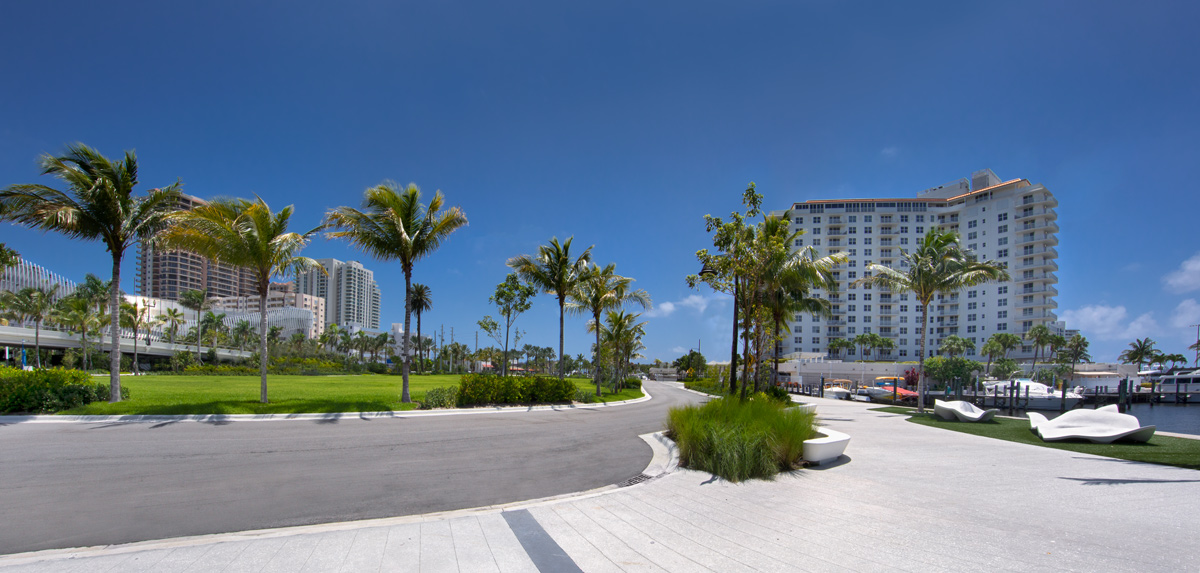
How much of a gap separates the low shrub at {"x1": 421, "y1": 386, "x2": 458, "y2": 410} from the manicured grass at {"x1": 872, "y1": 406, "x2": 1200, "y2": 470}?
1638 centimetres

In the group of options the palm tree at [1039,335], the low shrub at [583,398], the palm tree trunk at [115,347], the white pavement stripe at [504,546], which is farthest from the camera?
the palm tree at [1039,335]

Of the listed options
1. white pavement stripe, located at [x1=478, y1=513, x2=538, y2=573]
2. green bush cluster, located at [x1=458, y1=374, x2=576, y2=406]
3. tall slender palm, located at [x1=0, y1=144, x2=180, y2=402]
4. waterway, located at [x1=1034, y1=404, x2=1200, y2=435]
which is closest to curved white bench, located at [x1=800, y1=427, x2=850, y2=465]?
white pavement stripe, located at [x1=478, y1=513, x2=538, y2=573]

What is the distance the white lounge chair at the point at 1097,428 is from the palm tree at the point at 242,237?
21781 millimetres

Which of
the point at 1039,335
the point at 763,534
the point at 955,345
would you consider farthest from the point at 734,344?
the point at 1039,335

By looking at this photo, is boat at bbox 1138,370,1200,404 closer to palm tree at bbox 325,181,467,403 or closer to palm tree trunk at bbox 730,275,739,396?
palm tree trunk at bbox 730,275,739,396

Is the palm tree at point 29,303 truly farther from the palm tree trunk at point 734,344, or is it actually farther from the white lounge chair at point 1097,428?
the white lounge chair at point 1097,428

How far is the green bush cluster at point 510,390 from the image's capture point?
20469mm

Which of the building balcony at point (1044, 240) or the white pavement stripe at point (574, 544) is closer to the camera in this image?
the white pavement stripe at point (574, 544)

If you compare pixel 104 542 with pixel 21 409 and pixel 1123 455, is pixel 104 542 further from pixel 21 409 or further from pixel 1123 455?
pixel 1123 455

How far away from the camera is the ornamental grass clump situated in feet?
27.5

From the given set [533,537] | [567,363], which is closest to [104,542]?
[533,537]

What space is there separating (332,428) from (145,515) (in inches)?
302

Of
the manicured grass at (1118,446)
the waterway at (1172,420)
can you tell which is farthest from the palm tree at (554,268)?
the waterway at (1172,420)

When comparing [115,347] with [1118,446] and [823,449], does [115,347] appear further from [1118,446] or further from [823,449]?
[1118,446]
